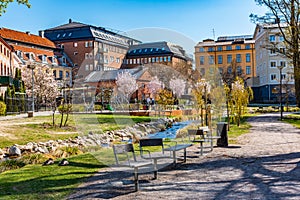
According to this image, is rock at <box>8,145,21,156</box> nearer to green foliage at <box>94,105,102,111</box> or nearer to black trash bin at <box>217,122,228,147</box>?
black trash bin at <box>217,122,228,147</box>

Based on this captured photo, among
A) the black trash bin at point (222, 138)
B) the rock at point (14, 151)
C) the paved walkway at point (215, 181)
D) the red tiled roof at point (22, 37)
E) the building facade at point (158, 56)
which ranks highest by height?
the red tiled roof at point (22, 37)

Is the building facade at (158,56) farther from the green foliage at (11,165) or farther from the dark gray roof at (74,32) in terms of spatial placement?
the dark gray roof at (74,32)

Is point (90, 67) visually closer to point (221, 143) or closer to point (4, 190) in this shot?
point (221, 143)

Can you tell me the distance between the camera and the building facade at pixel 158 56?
91.3 feet

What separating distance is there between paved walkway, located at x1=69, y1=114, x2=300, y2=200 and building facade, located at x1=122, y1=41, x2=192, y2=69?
57.7 feet

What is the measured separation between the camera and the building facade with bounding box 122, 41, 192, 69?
27823mm

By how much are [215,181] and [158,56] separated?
28569mm

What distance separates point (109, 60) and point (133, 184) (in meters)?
40.7

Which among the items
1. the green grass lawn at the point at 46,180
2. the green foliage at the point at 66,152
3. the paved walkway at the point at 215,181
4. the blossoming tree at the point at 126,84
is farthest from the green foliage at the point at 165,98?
the green grass lawn at the point at 46,180

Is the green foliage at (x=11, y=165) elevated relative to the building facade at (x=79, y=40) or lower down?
lower down

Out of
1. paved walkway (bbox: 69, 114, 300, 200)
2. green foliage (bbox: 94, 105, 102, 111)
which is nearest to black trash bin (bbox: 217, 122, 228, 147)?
paved walkway (bbox: 69, 114, 300, 200)

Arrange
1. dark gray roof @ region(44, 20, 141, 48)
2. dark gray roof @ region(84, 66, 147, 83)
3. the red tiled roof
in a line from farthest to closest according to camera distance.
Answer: dark gray roof @ region(44, 20, 141, 48)
the red tiled roof
dark gray roof @ region(84, 66, 147, 83)

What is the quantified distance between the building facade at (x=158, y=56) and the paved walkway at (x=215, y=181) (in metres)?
17.6

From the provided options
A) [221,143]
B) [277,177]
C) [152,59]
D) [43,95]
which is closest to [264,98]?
[152,59]
